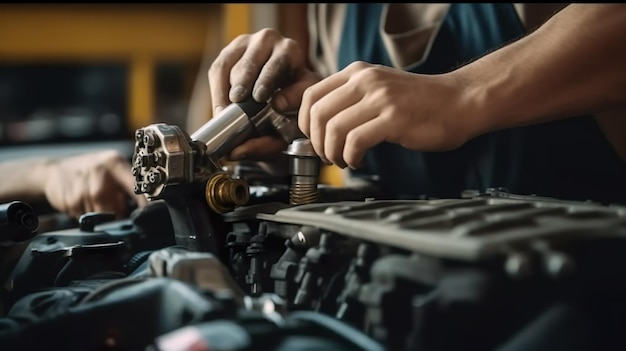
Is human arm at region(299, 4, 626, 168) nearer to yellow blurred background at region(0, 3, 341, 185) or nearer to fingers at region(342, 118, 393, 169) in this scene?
fingers at region(342, 118, 393, 169)

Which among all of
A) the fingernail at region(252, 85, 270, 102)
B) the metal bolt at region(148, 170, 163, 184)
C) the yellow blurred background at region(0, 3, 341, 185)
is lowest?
the metal bolt at region(148, 170, 163, 184)

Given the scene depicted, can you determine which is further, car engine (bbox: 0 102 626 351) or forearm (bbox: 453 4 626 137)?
forearm (bbox: 453 4 626 137)

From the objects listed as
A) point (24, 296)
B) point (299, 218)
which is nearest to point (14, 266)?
point (24, 296)

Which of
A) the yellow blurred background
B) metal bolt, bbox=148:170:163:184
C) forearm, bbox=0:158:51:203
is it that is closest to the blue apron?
metal bolt, bbox=148:170:163:184

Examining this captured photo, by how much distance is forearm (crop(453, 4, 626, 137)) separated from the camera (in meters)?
0.49

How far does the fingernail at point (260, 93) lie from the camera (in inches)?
22.5

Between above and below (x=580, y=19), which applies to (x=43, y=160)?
below

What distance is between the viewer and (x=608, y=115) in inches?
25.4

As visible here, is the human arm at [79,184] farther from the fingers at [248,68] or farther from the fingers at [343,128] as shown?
the fingers at [343,128]

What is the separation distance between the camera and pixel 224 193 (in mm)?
490

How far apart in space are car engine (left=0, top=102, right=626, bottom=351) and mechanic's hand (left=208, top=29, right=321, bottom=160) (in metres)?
0.13

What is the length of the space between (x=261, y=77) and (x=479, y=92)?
A: 188mm

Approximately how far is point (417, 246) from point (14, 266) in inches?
12.8

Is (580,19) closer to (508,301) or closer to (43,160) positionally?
(508,301)
